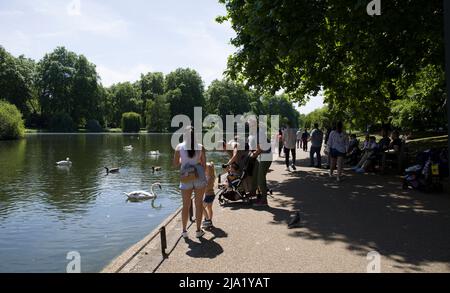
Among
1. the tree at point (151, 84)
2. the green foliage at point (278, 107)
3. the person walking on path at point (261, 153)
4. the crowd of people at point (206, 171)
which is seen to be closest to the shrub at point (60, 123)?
the tree at point (151, 84)

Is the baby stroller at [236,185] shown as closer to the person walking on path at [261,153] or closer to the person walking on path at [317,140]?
the person walking on path at [261,153]

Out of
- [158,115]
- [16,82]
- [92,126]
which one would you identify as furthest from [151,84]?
[16,82]

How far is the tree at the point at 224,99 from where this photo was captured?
111 m

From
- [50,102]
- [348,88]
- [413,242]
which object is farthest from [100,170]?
[50,102]

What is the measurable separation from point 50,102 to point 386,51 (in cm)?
9413

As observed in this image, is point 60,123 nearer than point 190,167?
No

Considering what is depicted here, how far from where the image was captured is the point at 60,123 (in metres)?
87.8

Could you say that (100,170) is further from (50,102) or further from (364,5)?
(50,102)

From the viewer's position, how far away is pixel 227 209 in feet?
31.6

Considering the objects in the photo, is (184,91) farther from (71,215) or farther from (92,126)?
(71,215)

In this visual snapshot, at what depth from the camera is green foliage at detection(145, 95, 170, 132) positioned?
10031 cm

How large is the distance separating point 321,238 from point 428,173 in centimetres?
570
